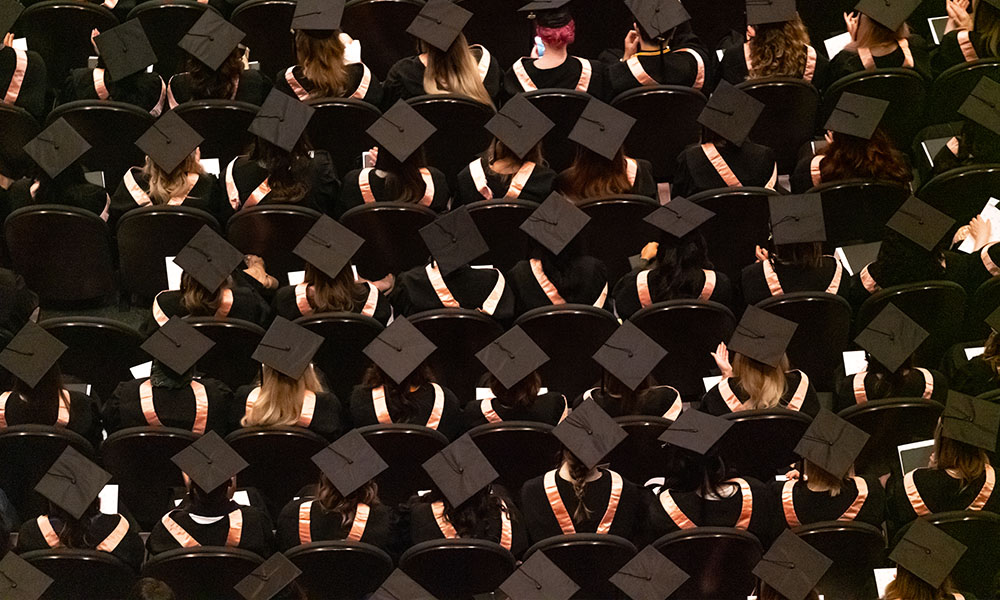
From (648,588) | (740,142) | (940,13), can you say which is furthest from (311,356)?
(940,13)

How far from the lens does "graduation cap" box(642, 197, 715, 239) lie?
557cm

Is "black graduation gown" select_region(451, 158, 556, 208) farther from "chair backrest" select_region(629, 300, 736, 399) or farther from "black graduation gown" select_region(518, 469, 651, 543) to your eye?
"black graduation gown" select_region(518, 469, 651, 543)

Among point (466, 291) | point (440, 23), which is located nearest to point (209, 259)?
point (466, 291)

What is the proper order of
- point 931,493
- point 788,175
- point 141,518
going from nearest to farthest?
point 931,493 < point 141,518 < point 788,175

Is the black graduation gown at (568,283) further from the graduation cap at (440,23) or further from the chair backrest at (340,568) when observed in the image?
the chair backrest at (340,568)

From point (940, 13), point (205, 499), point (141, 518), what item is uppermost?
point (940, 13)

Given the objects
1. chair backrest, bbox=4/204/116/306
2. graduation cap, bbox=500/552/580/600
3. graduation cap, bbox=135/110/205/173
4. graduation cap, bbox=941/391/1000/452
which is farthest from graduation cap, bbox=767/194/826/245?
chair backrest, bbox=4/204/116/306

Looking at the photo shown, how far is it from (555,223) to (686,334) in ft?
1.95

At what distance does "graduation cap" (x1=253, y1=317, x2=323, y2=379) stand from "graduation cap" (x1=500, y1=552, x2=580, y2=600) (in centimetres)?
103

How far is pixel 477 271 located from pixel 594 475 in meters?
0.96

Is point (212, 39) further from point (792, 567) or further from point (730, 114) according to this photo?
point (792, 567)

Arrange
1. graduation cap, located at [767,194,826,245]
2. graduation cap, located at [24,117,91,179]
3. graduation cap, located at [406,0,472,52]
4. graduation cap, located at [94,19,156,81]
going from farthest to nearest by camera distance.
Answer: graduation cap, located at [94,19,156,81] → graduation cap, located at [406,0,472,52] → graduation cap, located at [24,117,91,179] → graduation cap, located at [767,194,826,245]

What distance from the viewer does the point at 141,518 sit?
5.54 m

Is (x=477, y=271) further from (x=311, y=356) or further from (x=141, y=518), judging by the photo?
(x=141, y=518)
